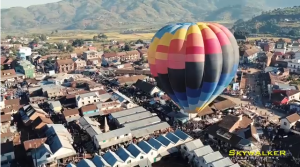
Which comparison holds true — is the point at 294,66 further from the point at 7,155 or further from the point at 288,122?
the point at 7,155

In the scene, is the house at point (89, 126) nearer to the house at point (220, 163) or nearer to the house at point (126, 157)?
the house at point (126, 157)

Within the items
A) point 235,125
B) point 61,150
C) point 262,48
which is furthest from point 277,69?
point 61,150

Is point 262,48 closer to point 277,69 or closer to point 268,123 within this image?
point 277,69

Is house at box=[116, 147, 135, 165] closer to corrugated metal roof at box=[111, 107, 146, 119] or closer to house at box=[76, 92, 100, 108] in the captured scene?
corrugated metal roof at box=[111, 107, 146, 119]

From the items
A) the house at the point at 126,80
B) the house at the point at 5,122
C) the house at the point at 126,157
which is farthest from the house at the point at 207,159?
the house at the point at 126,80

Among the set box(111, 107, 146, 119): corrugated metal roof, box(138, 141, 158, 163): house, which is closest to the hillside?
box(111, 107, 146, 119): corrugated metal roof
